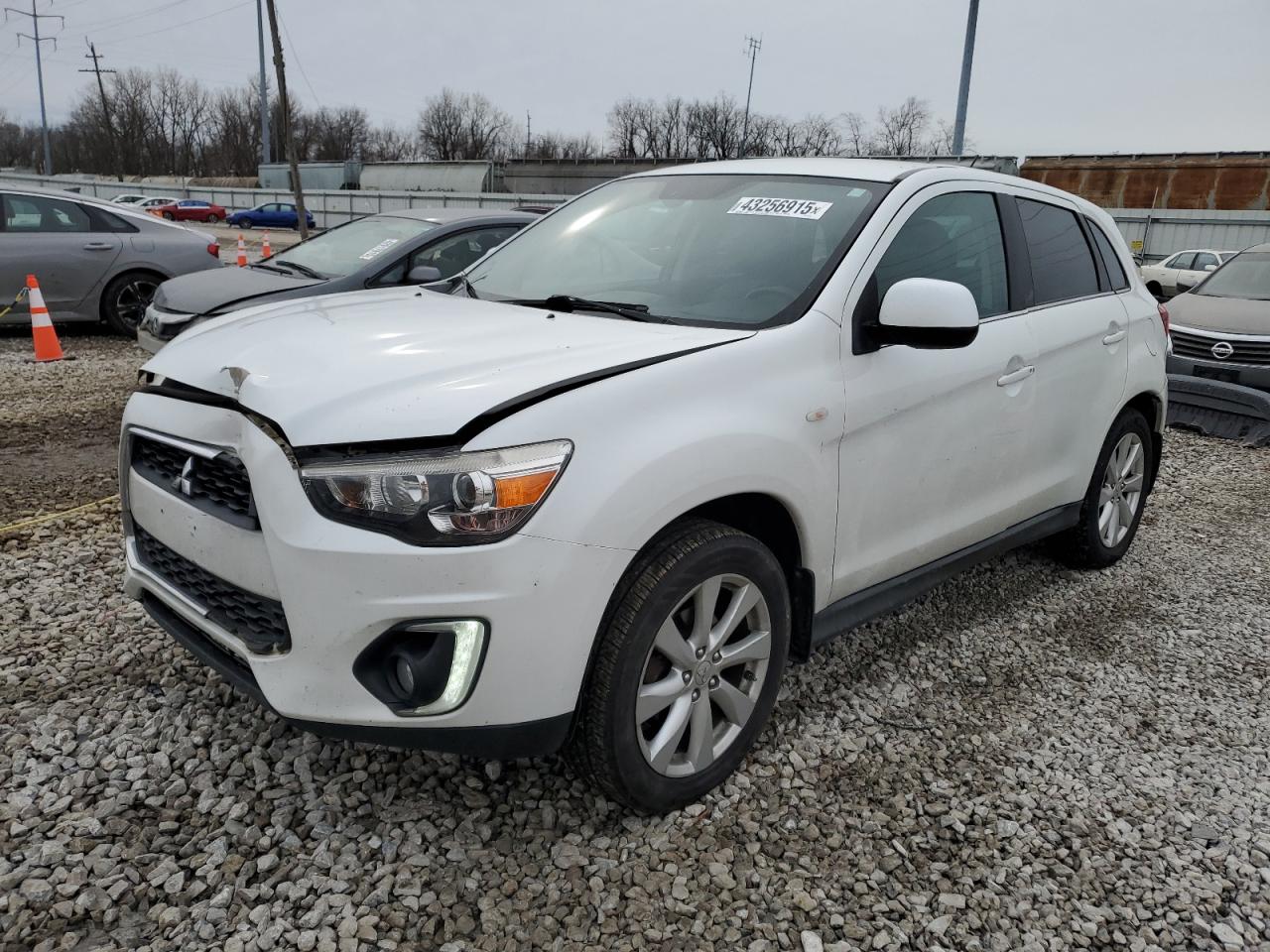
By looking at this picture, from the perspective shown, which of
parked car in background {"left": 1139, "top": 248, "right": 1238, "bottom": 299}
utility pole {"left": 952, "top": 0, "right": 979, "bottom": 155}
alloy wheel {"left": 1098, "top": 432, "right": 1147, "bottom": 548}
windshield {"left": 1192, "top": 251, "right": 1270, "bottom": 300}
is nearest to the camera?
A: alloy wheel {"left": 1098, "top": 432, "right": 1147, "bottom": 548}

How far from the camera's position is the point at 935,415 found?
304cm

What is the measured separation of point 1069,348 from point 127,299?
30.9 ft

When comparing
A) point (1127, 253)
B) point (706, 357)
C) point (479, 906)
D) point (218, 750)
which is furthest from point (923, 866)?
point (1127, 253)

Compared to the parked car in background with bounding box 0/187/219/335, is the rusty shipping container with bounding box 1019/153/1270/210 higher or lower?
higher

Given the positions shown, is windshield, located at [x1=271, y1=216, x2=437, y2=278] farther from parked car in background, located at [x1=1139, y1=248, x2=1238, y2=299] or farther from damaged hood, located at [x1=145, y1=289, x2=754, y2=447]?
parked car in background, located at [x1=1139, y1=248, x2=1238, y2=299]

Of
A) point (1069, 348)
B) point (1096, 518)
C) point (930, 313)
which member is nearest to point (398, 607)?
point (930, 313)

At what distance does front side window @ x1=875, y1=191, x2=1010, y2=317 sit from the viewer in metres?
3.05

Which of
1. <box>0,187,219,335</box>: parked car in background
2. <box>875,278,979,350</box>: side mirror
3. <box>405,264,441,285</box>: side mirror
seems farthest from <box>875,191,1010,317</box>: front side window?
<box>0,187,219,335</box>: parked car in background

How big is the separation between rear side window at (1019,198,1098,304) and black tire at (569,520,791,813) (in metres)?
2.00

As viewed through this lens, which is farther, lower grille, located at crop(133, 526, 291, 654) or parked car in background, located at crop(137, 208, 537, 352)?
parked car in background, located at crop(137, 208, 537, 352)

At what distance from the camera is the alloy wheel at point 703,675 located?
7.90 feet

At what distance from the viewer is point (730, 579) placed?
250 centimetres

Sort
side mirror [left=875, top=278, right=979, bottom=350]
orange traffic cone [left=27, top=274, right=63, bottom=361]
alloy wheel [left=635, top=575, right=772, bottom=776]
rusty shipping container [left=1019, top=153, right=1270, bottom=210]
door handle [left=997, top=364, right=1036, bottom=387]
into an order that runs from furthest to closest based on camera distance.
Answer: rusty shipping container [left=1019, top=153, right=1270, bottom=210]
orange traffic cone [left=27, top=274, right=63, bottom=361]
door handle [left=997, top=364, right=1036, bottom=387]
side mirror [left=875, top=278, right=979, bottom=350]
alloy wheel [left=635, top=575, right=772, bottom=776]

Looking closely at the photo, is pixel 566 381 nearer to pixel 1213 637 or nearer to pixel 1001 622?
pixel 1001 622
